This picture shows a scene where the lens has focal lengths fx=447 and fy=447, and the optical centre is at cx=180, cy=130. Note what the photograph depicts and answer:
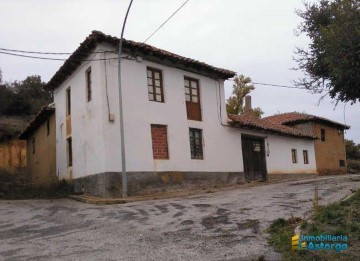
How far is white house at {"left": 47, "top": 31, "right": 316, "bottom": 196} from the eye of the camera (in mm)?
16703

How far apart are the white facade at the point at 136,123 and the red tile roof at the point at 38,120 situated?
2.93ft

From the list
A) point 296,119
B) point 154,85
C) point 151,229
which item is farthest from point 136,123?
point 296,119

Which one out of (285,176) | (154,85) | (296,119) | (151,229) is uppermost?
(154,85)

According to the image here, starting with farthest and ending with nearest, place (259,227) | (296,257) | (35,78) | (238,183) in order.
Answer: (35,78) < (238,183) < (259,227) < (296,257)

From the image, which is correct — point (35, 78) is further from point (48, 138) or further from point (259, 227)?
point (259, 227)

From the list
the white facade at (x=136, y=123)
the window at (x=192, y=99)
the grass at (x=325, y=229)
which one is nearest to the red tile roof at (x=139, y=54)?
the white facade at (x=136, y=123)

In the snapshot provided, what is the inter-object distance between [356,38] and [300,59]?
3130 mm

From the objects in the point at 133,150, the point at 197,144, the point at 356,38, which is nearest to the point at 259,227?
the point at 356,38

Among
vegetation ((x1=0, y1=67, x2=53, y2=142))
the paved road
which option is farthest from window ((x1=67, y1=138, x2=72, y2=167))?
vegetation ((x1=0, y1=67, x2=53, y2=142))

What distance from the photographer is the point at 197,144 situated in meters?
19.6

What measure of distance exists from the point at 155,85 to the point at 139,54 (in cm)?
146

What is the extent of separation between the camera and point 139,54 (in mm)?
17781

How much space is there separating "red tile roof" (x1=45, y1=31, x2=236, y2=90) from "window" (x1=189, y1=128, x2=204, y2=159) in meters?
2.76

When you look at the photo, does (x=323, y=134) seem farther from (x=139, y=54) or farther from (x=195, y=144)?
(x=139, y=54)
